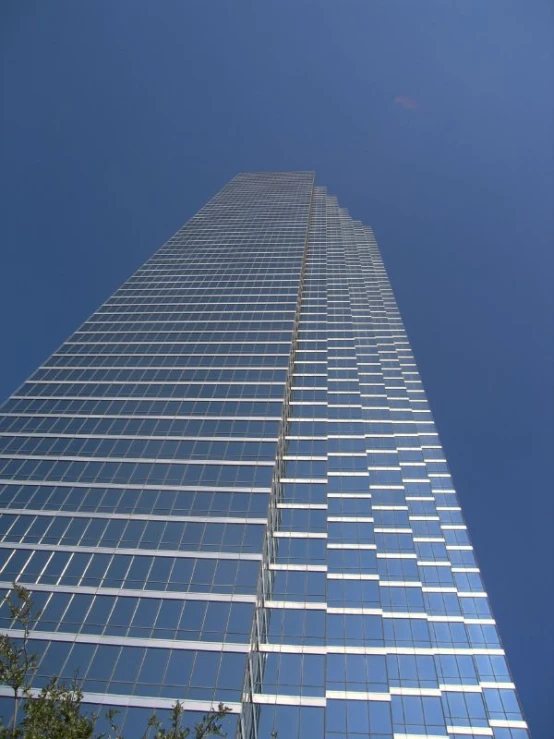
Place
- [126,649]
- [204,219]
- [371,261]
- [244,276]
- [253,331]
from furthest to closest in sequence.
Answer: [371,261] → [204,219] → [244,276] → [253,331] → [126,649]

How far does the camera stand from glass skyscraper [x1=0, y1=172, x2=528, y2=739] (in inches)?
1465

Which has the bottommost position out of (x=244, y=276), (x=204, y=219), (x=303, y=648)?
(x=303, y=648)

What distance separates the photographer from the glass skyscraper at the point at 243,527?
1465 inches

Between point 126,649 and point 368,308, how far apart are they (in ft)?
264

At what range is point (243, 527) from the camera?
1779 inches

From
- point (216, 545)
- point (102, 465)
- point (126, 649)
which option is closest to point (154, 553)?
point (216, 545)

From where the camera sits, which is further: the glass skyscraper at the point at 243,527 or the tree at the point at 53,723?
the glass skyscraper at the point at 243,527

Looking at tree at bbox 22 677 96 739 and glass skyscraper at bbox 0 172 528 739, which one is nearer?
tree at bbox 22 677 96 739

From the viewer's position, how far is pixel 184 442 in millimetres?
54562

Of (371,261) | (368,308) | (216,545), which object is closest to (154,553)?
(216,545)

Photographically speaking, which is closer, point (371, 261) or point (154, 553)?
point (154, 553)

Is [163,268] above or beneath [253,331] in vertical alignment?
above

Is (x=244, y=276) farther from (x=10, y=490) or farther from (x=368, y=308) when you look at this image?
(x=10, y=490)

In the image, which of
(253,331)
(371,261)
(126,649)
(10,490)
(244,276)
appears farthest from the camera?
(371,261)
